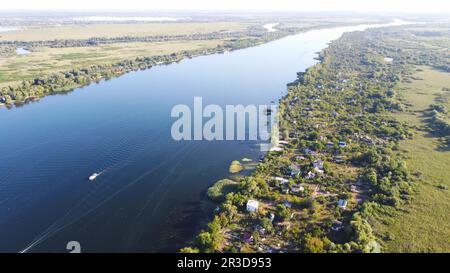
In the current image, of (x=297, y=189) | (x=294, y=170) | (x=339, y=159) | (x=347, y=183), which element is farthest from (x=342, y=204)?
(x=339, y=159)

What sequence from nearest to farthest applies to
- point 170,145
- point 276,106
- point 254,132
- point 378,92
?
point 170,145 < point 254,132 < point 276,106 < point 378,92

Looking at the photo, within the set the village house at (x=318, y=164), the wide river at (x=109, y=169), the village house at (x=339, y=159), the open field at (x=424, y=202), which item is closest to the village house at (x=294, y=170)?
the village house at (x=318, y=164)

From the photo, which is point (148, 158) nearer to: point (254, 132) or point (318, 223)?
point (254, 132)

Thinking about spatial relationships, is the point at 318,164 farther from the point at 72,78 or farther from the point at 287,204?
the point at 72,78

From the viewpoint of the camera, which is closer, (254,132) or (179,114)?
(254,132)
